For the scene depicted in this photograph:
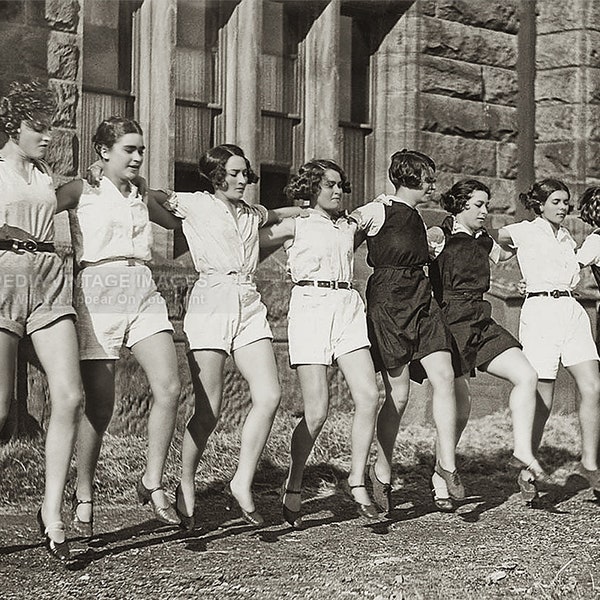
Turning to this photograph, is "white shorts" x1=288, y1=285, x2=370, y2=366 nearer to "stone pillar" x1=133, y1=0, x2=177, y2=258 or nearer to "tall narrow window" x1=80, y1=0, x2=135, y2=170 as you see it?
"stone pillar" x1=133, y1=0, x2=177, y2=258

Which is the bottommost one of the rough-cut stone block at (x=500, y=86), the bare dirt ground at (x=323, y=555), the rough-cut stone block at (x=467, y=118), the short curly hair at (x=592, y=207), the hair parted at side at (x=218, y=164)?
the bare dirt ground at (x=323, y=555)

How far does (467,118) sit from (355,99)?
A: 1.02 metres

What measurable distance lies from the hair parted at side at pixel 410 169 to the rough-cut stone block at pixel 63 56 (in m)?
2.83

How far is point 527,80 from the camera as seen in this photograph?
43.1 feet

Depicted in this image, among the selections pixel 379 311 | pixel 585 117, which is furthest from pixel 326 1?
pixel 379 311

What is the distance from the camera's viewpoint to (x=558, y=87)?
13188 mm

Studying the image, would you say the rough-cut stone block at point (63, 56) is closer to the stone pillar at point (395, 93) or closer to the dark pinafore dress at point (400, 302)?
the dark pinafore dress at point (400, 302)

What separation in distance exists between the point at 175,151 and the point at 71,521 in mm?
4310

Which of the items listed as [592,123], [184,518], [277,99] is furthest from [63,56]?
[592,123]

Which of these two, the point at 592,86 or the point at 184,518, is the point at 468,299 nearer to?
the point at 184,518

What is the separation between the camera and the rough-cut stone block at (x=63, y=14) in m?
9.87

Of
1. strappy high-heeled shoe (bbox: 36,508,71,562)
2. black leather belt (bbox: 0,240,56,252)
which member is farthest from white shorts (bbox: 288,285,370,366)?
strappy high-heeled shoe (bbox: 36,508,71,562)

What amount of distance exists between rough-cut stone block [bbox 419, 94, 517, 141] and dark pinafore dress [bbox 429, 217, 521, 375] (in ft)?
12.0

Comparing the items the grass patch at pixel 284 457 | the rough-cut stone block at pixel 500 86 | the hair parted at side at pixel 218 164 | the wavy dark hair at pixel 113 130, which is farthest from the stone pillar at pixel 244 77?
the wavy dark hair at pixel 113 130
